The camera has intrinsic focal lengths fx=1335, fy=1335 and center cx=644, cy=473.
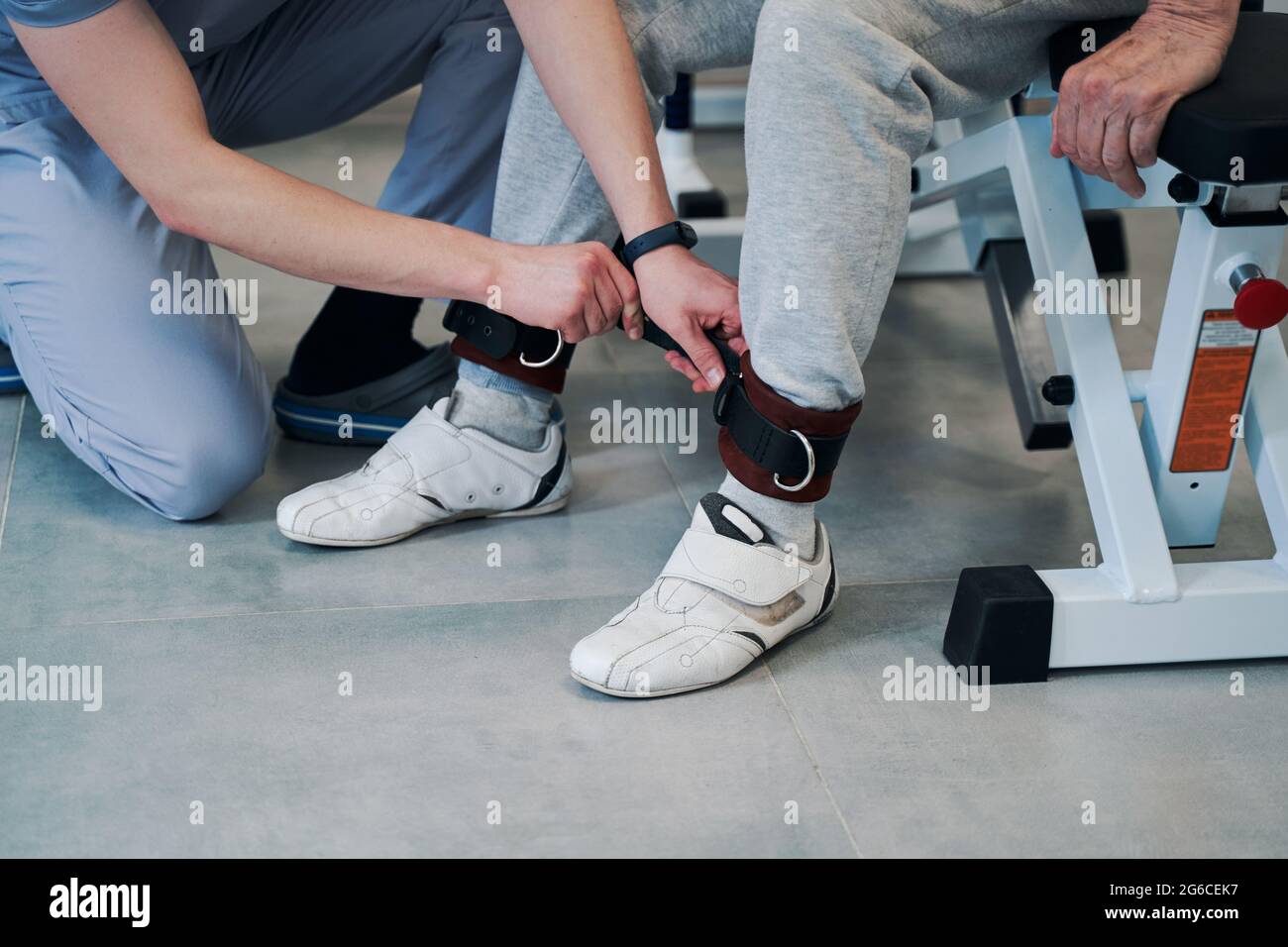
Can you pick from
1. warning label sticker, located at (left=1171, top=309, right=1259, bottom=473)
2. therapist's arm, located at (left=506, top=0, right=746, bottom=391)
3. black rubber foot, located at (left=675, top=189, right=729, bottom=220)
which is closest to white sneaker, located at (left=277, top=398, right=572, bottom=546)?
therapist's arm, located at (left=506, top=0, right=746, bottom=391)

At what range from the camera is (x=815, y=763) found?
40.3 inches

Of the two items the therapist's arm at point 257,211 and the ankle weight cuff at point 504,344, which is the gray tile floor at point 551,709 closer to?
the ankle weight cuff at point 504,344

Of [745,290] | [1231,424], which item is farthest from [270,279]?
[1231,424]

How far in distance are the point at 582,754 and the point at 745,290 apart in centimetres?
38

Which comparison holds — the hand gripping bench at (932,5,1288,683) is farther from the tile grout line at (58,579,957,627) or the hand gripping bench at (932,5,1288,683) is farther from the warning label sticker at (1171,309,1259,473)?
the tile grout line at (58,579,957,627)

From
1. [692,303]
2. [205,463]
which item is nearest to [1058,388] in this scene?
[692,303]

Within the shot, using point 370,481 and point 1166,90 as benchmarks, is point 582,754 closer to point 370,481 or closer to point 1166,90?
point 370,481

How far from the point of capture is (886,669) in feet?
3.77

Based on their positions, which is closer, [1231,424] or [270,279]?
[1231,424]

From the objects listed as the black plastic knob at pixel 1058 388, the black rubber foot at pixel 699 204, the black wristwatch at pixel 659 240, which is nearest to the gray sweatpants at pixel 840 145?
the black wristwatch at pixel 659 240

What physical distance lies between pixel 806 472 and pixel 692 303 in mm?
190

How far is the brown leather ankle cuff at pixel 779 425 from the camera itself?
3.44 feet

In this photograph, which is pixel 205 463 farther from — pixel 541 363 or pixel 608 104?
pixel 608 104

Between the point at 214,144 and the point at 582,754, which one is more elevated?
the point at 214,144
